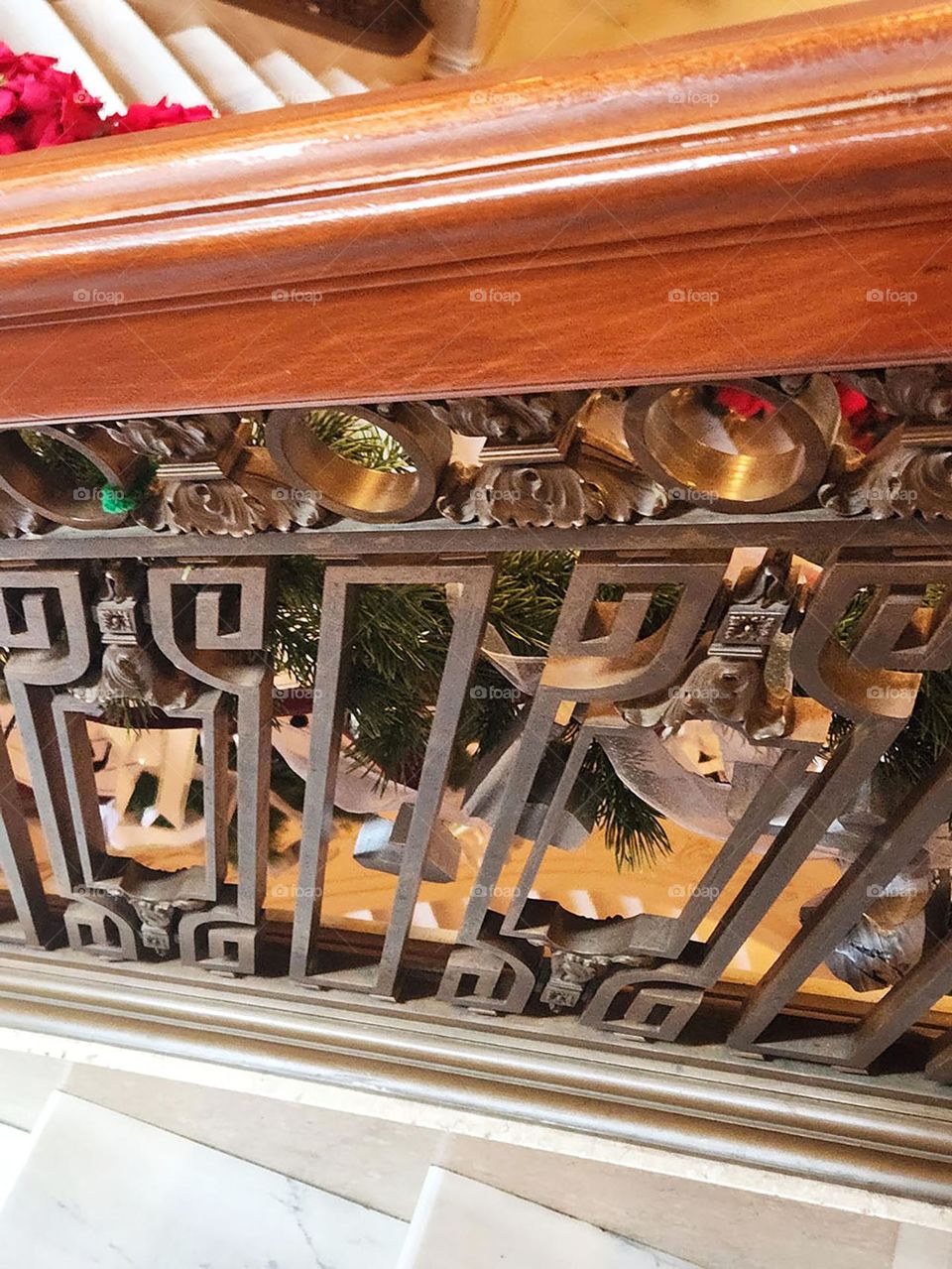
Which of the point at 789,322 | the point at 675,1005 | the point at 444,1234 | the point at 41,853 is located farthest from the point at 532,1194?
the point at 789,322

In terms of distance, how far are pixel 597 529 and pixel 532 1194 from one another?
85 cm

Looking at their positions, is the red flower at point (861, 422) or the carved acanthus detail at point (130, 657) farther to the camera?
the carved acanthus detail at point (130, 657)

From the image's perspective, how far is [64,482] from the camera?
704 millimetres

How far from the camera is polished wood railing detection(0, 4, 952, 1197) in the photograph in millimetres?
393

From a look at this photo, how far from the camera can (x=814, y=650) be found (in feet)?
2.02

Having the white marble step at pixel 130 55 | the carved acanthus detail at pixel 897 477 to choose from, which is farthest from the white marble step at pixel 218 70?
the carved acanthus detail at pixel 897 477

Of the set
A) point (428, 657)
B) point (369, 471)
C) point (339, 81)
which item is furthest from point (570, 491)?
point (339, 81)

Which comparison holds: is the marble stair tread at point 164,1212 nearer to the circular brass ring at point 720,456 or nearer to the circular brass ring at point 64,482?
the circular brass ring at point 64,482

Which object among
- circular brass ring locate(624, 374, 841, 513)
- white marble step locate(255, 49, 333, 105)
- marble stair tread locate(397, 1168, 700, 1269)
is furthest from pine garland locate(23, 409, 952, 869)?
white marble step locate(255, 49, 333, 105)

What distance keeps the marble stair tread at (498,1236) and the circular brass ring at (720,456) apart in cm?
86

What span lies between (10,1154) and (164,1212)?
0.98ft

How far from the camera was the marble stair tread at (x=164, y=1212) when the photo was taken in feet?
3.55

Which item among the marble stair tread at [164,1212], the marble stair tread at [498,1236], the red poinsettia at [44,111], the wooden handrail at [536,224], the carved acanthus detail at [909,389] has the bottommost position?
the marble stair tread at [164,1212]

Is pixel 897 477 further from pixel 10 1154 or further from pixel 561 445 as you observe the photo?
pixel 10 1154
